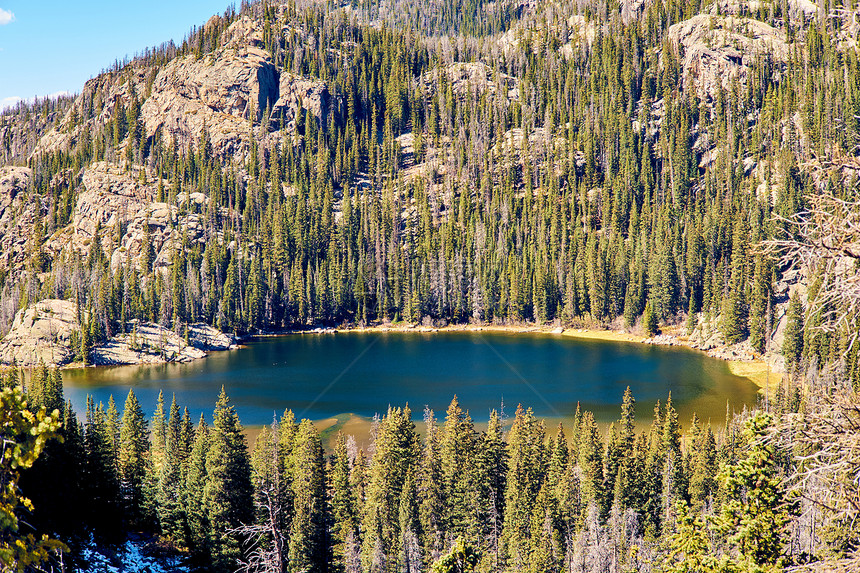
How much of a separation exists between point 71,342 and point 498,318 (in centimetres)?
9179

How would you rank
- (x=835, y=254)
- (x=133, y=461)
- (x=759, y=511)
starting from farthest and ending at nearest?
(x=133, y=461) → (x=759, y=511) → (x=835, y=254)

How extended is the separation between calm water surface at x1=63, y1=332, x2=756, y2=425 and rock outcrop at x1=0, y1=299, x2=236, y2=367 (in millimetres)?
5414

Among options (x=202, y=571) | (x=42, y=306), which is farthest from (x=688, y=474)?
(x=42, y=306)

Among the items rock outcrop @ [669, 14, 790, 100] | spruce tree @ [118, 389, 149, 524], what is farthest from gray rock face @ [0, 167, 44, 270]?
rock outcrop @ [669, 14, 790, 100]

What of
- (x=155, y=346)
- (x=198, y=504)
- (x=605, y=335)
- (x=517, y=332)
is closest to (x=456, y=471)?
(x=198, y=504)

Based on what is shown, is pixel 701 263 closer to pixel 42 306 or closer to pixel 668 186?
pixel 668 186

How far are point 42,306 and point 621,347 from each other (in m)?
117

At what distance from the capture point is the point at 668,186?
7101 inches

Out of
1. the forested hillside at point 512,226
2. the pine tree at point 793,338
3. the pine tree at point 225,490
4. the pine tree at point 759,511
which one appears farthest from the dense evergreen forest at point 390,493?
the forested hillside at point 512,226

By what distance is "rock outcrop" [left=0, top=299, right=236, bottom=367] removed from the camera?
121938 mm

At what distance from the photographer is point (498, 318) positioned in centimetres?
15812

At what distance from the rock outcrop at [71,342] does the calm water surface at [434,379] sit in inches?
213

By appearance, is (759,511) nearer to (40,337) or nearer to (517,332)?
(517,332)

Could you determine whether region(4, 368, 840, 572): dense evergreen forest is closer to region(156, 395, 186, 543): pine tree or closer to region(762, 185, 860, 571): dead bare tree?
region(156, 395, 186, 543): pine tree
